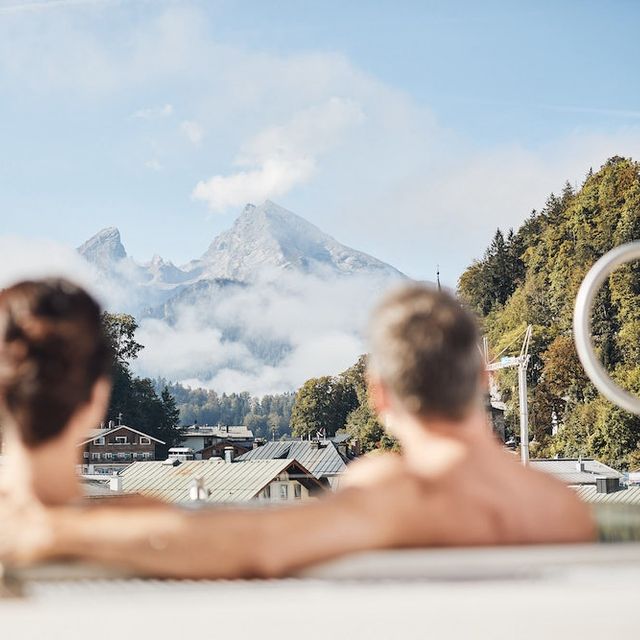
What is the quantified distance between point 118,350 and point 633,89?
38346 mm

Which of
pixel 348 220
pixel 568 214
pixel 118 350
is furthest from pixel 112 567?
pixel 348 220

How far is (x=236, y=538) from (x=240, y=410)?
151539 millimetres

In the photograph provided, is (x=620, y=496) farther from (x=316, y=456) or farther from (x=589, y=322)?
(x=589, y=322)

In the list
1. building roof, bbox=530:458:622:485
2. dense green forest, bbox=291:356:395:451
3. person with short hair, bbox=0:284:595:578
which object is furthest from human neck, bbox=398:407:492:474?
dense green forest, bbox=291:356:395:451

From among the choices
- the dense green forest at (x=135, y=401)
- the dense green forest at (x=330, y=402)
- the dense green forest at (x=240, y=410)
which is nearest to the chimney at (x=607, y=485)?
the dense green forest at (x=135, y=401)

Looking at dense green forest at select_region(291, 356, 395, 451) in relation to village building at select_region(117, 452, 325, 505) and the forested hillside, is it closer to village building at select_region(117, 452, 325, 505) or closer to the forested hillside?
the forested hillside

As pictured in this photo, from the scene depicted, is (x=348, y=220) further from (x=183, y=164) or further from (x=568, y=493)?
(x=568, y=493)

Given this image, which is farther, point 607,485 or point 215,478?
point 215,478

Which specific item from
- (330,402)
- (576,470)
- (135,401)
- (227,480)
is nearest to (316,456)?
(227,480)

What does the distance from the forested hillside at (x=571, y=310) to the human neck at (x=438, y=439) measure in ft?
141

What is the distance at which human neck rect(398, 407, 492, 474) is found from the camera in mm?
1264

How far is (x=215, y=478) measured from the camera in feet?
124

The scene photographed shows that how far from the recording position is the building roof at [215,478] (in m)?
36.8

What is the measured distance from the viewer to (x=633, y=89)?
77.3 m
